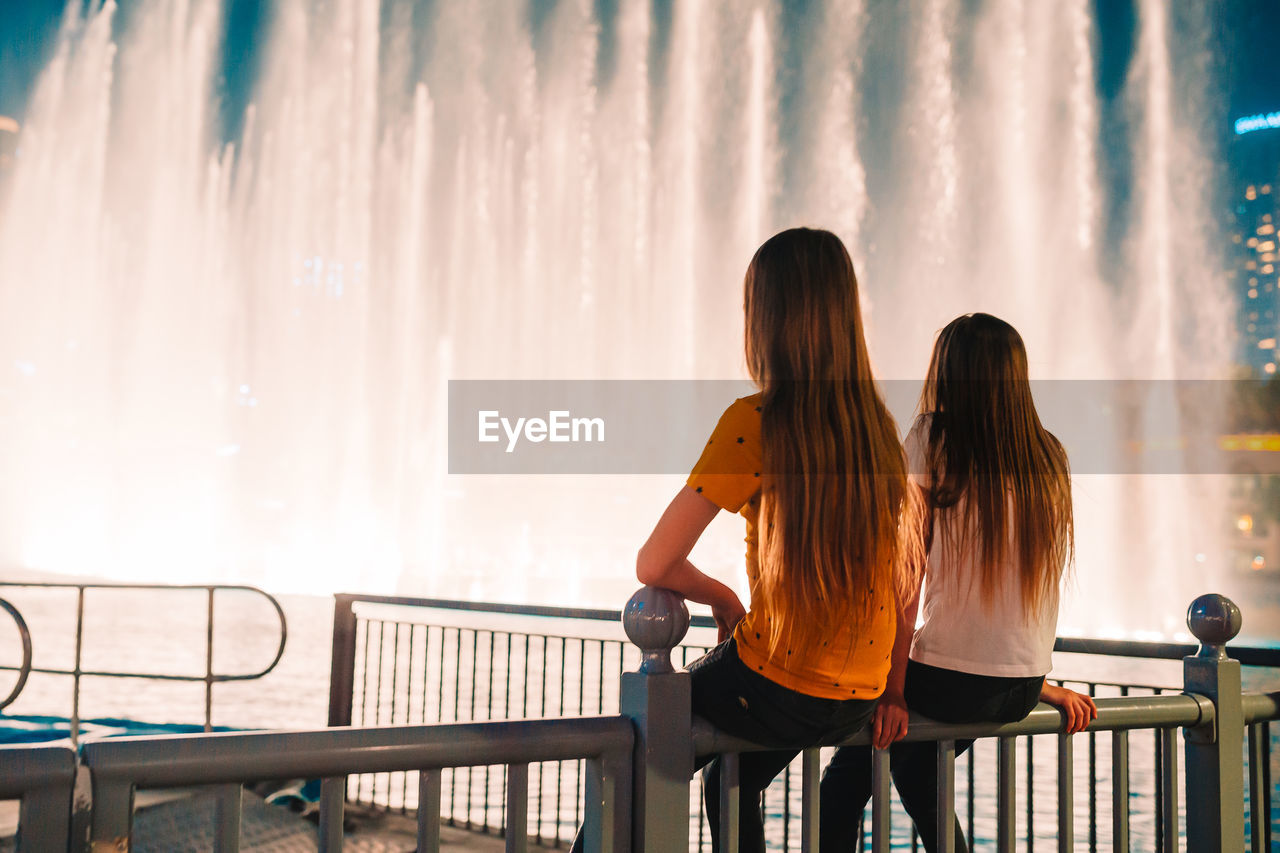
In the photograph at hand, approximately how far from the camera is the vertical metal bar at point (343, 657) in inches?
206

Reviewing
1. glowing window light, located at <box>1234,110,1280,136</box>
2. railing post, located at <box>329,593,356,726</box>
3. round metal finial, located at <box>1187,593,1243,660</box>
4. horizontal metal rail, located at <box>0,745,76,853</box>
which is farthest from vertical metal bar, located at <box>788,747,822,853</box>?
glowing window light, located at <box>1234,110,1280,136</box>

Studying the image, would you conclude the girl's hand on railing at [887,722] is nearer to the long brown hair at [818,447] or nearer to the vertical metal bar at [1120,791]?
the long brown hair at [818,447]

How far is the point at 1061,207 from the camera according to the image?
17312 mm

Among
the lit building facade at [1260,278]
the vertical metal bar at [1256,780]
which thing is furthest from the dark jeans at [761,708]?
the lit building facade at [1260,278]

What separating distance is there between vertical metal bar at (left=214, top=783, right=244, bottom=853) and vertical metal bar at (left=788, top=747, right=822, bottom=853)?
1.02 m

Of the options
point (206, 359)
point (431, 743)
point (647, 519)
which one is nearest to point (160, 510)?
point (206, 359)

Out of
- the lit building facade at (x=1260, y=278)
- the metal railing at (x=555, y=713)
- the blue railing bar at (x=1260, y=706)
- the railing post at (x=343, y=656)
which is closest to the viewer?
the blue railing bar at (x=1260, y=706)

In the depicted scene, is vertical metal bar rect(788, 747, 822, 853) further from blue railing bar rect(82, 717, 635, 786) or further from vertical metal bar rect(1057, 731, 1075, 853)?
vertical metal bar rect(1057, 731, 1075, 853)

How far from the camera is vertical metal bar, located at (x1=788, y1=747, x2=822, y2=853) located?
197 cm

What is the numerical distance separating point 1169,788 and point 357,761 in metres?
2.03

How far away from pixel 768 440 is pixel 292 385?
29119 mm

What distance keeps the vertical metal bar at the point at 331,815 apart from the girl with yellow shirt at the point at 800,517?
0.63 meters

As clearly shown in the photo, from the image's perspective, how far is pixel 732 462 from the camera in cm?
186

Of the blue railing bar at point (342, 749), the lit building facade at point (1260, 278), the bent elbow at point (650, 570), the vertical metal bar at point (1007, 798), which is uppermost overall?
the lit building facade at point (1260, 278)
